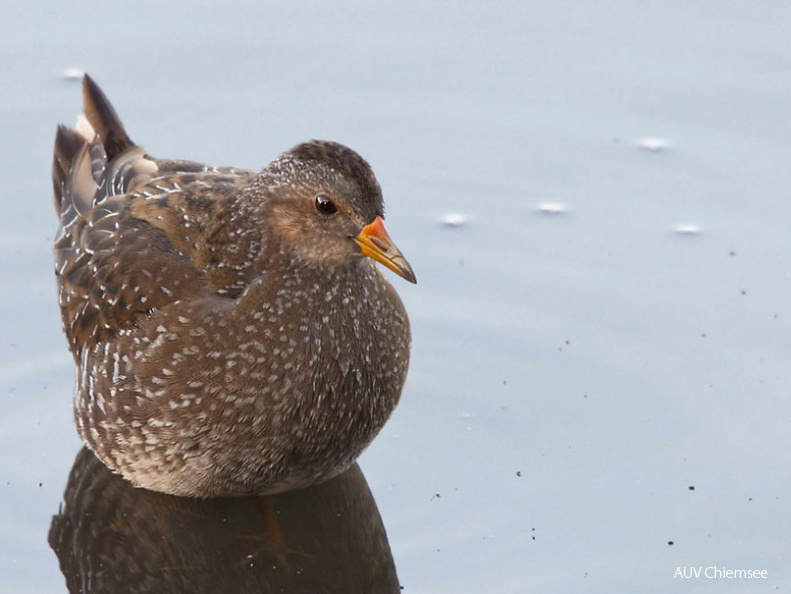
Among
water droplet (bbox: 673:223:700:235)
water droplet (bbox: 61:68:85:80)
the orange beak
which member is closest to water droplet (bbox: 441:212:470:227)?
water droplet (bbox: 673:223:700:235)

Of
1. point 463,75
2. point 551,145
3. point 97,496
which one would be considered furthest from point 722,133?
point 97,496

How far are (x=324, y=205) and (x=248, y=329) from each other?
2.04 ft

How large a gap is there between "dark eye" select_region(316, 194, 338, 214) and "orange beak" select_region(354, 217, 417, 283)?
0.15 m

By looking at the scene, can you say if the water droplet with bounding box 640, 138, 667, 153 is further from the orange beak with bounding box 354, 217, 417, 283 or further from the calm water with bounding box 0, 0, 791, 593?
the orange beak with bounding box 354, 217, 417, 283

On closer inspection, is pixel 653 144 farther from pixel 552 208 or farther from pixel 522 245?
pixel 522 245

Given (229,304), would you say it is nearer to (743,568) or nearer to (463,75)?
(743,568)

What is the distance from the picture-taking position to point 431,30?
9.86 meters

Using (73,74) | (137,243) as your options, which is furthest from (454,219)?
(73,74)

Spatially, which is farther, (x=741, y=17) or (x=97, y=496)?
(x=741, y=17)

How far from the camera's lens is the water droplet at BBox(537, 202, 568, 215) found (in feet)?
28.4

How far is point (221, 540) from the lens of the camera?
6.98 m

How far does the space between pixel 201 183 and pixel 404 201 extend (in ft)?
5.94

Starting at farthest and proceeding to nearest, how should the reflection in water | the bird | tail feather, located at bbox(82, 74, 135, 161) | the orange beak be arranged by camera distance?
1. tail feather, located at bbox(82, 74, 135, 161)
2. the reflection in water
3. the bird
4. the orange beak

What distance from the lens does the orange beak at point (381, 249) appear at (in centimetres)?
645
